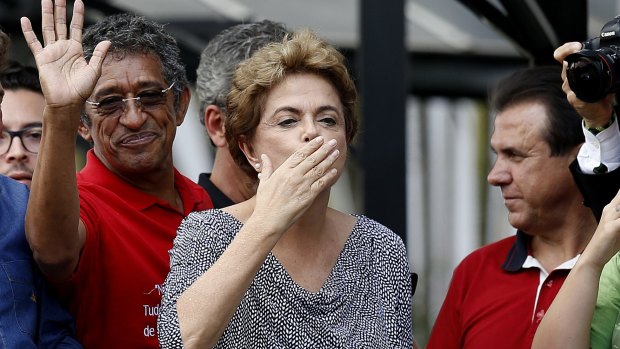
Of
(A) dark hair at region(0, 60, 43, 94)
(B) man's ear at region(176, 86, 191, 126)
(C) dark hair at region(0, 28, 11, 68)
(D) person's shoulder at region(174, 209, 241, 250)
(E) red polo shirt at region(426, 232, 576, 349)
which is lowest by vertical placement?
(E) red polo shirt at region(426, 232, 576, 349)

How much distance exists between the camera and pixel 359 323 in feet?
9.27

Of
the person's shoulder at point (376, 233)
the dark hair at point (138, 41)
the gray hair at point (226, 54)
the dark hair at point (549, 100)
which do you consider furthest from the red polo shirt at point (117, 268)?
the dark hair at point (549, 100)

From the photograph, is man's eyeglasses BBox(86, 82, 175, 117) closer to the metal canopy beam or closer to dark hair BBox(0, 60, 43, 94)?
dark hair BBox(0, 60, 43, 94)

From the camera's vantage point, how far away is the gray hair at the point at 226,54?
12.1ft

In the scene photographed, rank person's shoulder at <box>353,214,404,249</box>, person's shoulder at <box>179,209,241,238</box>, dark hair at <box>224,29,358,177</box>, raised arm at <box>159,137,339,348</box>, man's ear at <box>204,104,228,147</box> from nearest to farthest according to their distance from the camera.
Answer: raised arm at <box>159,137,339,348</box>, person's shoulder at <box>179,209,241,238</box>, dark hair at <box>224,29,358,177</box>, person's shoulder at <box>353,214,404,249</box>, man's ear at <box>204,104,228,147</box>

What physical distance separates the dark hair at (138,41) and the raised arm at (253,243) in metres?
0.67

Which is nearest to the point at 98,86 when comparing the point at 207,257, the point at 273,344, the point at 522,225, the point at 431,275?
the point at 207,257

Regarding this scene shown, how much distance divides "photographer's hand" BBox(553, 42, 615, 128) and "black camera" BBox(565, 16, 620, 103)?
0.03 meters

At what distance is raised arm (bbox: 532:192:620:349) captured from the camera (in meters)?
2.85

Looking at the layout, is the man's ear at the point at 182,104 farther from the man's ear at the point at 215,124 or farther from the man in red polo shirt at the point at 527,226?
the man in red polo shirt at the point at 527,226

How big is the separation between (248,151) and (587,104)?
832 mm

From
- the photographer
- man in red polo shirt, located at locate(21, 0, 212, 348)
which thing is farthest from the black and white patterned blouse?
the photographer

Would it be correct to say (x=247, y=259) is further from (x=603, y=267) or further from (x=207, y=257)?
(x=603, y=267)

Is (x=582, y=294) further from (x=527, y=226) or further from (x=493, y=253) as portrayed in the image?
(x=493, y=253)
